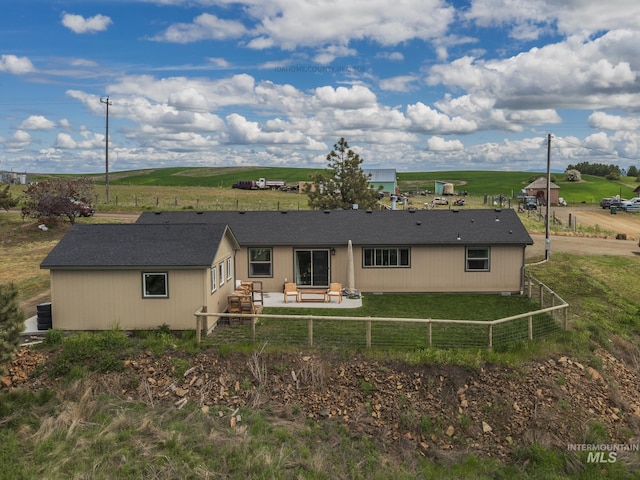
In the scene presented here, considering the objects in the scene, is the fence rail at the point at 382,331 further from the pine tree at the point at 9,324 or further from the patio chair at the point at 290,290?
the pine tree at the point at 9,324

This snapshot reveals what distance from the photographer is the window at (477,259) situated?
838 inches

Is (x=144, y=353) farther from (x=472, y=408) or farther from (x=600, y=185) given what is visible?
(x=600, y=185)

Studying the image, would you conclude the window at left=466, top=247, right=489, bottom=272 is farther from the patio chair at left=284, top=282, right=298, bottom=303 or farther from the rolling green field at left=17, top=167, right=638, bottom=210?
the rolling green field at left=17, top=167, right=638, bottom=210

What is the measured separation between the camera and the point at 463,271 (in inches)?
840

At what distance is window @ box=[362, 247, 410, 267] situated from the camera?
2142 centimetres

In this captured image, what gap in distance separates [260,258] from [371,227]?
5061 mm

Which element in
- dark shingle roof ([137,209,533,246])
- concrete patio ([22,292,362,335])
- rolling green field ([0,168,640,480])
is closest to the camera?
rolling green field ([0,168,640,480])

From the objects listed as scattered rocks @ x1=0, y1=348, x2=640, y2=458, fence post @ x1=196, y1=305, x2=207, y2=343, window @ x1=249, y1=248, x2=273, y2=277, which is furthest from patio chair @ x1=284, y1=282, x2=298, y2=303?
scattered rocks @ x1=0, y1=348, x2=640, y2=458

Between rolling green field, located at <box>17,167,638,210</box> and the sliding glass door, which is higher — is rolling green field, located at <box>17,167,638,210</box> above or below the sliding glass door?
above

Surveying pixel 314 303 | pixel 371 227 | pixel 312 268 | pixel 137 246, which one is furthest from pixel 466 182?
pixel 137 246

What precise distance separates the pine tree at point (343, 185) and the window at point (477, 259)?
15.0 meters

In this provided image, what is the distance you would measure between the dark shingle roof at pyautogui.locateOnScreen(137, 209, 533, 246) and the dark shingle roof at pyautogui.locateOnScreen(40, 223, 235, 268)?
4.56 m

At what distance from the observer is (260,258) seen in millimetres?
21578

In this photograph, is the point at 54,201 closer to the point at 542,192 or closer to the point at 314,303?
the point at 314,303
